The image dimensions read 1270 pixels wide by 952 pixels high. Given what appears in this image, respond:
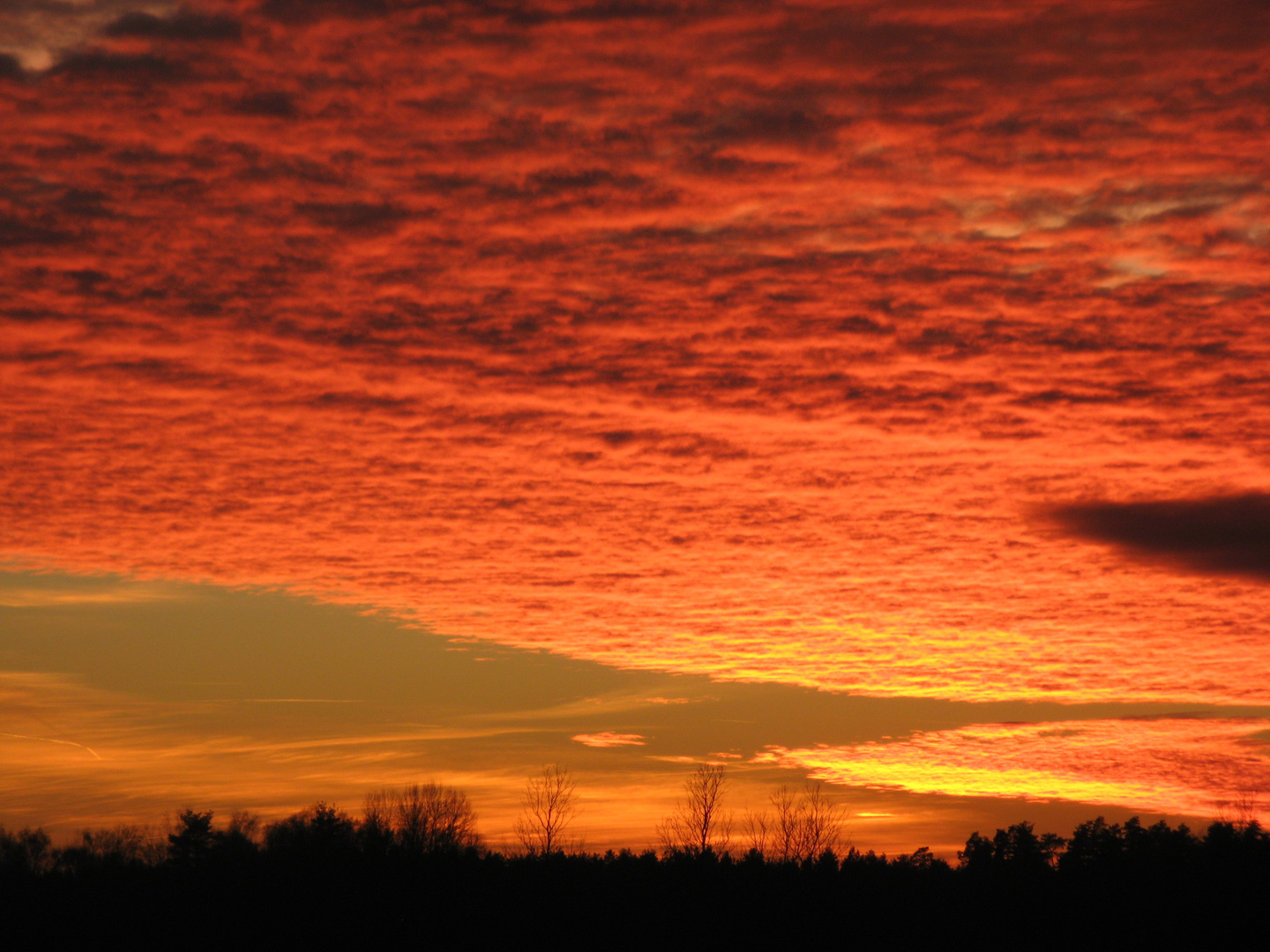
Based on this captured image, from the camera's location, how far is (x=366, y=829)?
156 meters

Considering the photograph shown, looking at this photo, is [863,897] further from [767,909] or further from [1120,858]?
[1120,858]

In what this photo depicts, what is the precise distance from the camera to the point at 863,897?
121m

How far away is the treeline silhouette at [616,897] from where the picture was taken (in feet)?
364

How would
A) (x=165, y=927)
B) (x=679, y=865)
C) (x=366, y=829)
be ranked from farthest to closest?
1. (x=366, y=829)
2. (x=679, y=865)
3. (x=165, y=927)

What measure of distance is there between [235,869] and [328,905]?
21.5 metres

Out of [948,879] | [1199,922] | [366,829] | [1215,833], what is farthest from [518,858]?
[1215,833]

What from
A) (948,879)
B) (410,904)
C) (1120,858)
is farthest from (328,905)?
(1120,858)

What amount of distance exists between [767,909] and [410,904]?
112ft

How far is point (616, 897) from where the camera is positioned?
122625 millimetres

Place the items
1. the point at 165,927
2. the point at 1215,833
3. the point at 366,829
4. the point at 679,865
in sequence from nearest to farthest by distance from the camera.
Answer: the point at 165,927 < the point at 679,865 < the point at 1215,833 < the point at 366,829

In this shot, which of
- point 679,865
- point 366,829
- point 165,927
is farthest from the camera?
point 366,829

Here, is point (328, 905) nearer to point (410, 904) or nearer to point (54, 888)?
point (410, 904)

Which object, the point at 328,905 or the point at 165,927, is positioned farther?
the point at 328,905

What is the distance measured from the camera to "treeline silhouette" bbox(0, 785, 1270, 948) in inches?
4368
